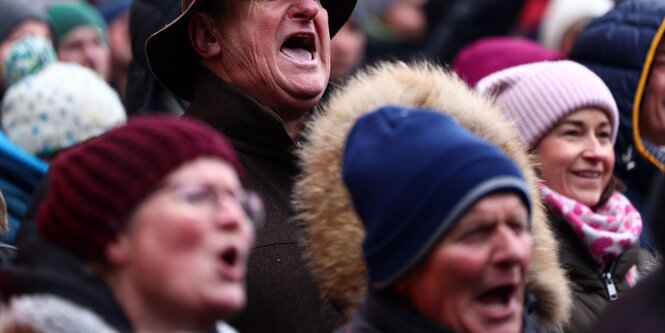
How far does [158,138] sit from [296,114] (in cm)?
151

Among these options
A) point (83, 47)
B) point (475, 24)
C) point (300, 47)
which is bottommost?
point (475, 24)

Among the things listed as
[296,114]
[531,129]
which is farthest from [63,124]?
[531,129]

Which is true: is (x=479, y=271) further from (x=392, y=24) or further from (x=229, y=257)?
(x=392, y=24)

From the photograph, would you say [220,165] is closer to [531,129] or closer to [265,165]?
[265,165]

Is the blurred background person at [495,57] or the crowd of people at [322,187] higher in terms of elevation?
the crowd of people at [322,187]

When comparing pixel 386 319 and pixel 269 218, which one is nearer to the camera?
pixel 386 319

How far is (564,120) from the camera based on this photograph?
477 cm

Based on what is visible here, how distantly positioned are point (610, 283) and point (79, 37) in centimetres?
432

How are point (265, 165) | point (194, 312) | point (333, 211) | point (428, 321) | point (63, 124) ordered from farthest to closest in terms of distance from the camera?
point (63, 124), point (265, 165), point (333, 211), point (428, 321), point (194, 312)

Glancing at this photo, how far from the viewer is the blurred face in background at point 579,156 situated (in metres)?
4.69

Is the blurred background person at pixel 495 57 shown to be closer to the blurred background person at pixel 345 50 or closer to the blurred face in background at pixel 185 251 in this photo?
the blurred background person at pixel 345 50

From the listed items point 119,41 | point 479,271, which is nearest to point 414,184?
point 479,271

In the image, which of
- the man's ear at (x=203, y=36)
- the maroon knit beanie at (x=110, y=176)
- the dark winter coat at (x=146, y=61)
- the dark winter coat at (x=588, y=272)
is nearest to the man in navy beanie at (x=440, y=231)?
the maroon knit beanie at (x=110, y=176)

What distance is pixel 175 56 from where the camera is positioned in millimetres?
4602
